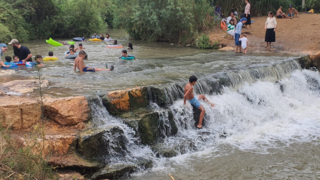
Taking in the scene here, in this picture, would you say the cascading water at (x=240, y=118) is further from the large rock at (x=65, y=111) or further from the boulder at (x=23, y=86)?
the boulder at (x=23, y=86)

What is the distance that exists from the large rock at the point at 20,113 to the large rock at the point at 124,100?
136 cm

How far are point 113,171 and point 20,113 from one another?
6.47ft

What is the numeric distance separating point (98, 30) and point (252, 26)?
15671mm

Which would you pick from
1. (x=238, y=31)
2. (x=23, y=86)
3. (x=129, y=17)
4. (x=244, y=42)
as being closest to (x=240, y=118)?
(x=23, y=86)

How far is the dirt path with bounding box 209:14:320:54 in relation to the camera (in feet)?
46.4

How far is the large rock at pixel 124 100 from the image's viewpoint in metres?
6.18

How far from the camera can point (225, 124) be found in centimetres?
734

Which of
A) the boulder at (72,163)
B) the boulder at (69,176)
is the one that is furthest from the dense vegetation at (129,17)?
the boulder at (69,176)

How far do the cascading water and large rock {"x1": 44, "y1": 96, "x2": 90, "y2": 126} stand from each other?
13.4 inches

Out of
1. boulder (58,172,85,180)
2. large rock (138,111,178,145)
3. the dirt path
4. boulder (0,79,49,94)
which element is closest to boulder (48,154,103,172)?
boulder (58,172,85,180)

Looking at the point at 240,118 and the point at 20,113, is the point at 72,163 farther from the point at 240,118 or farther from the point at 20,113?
the point at 240,118

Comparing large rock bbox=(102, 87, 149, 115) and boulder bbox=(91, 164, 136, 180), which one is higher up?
large rock bbox=(102, 87, 149, 115)

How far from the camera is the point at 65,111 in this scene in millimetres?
5477

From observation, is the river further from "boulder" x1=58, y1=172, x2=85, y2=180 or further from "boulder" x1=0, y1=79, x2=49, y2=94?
"boulder" x1=58, y1=172, x2=85, y2=180
